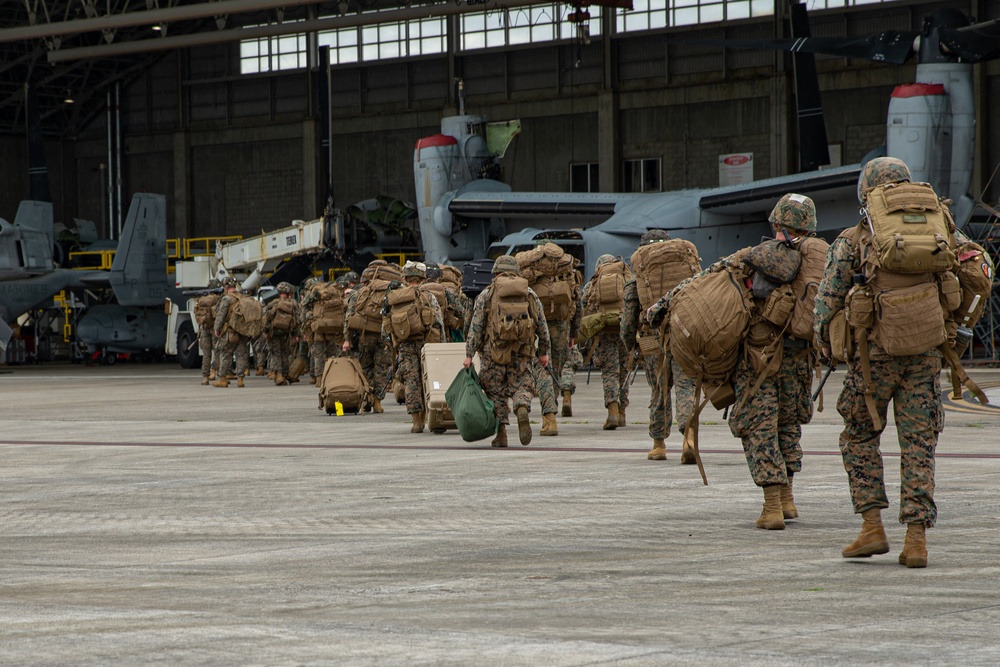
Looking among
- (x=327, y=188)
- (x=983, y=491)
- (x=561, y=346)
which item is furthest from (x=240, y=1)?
(x=983, y=491)

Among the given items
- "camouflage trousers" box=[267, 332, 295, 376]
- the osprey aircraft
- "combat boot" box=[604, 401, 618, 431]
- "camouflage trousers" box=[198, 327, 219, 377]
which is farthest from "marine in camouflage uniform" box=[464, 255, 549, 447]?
"camouflage trousers" box=[198, 327, 219, 377]

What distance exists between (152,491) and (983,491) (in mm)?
5704

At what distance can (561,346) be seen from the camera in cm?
1518

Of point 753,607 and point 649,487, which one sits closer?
point 753,607

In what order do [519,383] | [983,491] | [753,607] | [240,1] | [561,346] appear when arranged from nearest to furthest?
[753,607] → [983,491] → [519,383] → [561,346] → [240,1]

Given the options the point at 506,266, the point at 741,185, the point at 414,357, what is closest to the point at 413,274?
the point at 414,357

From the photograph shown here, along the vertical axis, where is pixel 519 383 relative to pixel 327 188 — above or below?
below

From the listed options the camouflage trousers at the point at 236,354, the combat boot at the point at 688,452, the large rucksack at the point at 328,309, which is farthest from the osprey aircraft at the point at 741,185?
the combat boot at the point at 688,452

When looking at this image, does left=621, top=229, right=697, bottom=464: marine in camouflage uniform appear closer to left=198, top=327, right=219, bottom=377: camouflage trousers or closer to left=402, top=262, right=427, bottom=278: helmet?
left=402, top=262, right=427, bottom=278: helmet

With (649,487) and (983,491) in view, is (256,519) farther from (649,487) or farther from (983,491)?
(983,491)

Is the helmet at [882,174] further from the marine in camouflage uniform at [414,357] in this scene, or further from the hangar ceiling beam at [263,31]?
the hangar ceiling beam at [263,31]

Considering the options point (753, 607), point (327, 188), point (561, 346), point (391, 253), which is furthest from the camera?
point (391, 253)

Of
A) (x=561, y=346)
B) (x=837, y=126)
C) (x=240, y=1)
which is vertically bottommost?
(x=561, y=346)

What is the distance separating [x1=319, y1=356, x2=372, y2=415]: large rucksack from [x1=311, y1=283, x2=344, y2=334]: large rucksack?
2.84m
